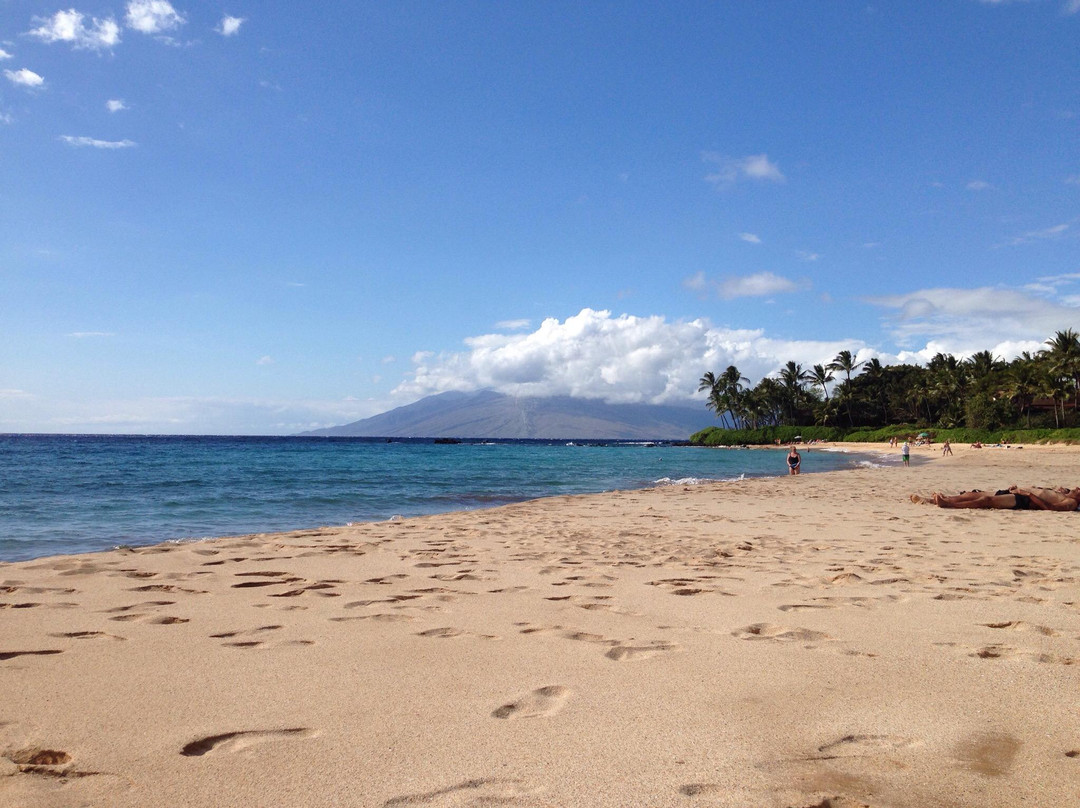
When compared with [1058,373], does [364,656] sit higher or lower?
lower

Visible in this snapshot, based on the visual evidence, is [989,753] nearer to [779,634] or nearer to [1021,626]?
[779,634]

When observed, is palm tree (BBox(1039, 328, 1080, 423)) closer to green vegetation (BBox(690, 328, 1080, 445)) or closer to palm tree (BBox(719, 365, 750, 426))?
green vegetation (BBox(690, 328, 1080, 445))

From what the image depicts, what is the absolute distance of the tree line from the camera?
2411 inches

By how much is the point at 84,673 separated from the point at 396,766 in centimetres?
213

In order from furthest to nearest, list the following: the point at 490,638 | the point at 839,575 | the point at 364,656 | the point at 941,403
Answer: the point at 941,403 → the point at 839,575 → the point at 490,638 → the point at 364,656

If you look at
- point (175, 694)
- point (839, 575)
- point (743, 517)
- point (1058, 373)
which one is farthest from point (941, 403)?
point (175, 694)

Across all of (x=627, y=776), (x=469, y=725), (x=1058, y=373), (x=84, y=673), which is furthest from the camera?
(x=1058, y=373)

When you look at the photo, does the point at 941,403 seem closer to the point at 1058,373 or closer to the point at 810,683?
the point at 1058,373

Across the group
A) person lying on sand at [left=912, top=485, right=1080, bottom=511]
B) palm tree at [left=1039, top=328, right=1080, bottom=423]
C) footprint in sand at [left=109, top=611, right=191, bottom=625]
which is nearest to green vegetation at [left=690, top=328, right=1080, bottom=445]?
palm tree at [left=1039, top=328, right=1080, bottom=423]

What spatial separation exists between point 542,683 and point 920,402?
9445cm

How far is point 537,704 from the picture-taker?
10.1 feet

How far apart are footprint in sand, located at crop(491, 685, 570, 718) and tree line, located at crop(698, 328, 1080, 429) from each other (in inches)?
2845

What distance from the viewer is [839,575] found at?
6141 millimetres

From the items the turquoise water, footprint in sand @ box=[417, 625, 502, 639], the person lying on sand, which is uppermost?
footprint in sand @ box=[417, 625, 502, 639]
